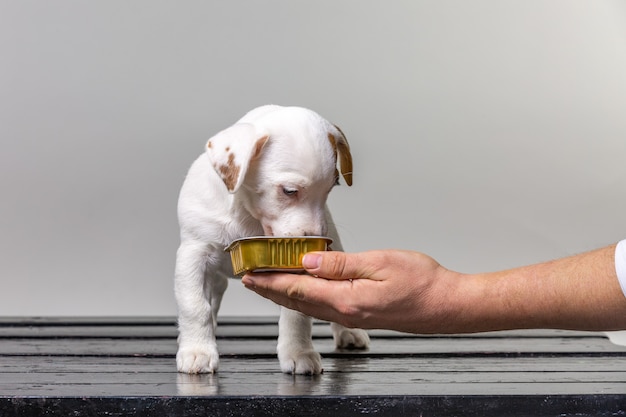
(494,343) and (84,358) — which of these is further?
(494,343)

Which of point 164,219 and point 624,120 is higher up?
point 624,120

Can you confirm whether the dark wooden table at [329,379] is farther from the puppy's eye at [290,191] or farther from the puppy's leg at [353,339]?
the puppy's eye at [290,191]

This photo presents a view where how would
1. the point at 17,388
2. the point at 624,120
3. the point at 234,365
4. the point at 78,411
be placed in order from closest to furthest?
the point at 78,411, the point at 17,388, the point at 234,365, the point at 624,120

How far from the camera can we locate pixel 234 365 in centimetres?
275

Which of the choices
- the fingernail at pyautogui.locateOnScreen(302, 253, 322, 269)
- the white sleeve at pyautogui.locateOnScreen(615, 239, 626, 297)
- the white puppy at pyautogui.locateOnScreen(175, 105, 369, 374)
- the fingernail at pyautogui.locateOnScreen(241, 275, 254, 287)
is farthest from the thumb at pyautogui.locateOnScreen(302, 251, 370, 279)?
the white sleeve at pyautogui.locateOnScreen(615, 239, 626, 297)

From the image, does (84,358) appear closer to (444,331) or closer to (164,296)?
(444,331)

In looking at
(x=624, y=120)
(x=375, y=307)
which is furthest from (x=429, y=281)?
(x=624, y=120)

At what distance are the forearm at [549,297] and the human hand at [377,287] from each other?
6cm

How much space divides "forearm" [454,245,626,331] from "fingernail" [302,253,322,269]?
0.30 m

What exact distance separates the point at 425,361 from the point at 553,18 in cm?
328

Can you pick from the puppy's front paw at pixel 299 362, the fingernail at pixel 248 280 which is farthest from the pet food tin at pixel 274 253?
the puppy's front paw at pixel 299 362

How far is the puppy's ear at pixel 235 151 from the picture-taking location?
2.57 metres

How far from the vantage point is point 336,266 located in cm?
219

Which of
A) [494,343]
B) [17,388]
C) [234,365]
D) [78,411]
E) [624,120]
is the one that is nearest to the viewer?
[78,411]
